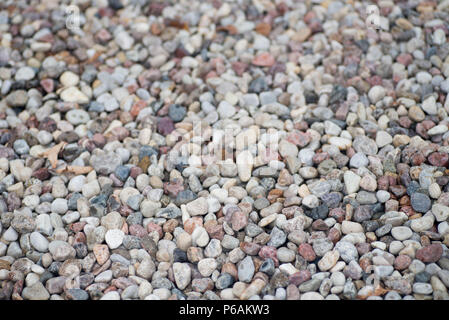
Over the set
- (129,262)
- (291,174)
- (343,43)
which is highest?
(343,43)

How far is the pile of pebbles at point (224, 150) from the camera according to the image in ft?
5.41

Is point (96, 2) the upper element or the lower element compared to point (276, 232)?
upper

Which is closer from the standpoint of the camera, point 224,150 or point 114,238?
point 114,238

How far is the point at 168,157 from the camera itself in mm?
2008

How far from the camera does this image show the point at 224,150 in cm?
203

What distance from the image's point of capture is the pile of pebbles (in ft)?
5.41

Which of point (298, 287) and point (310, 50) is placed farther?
point (310, 50)

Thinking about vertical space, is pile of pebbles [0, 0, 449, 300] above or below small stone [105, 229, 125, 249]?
above

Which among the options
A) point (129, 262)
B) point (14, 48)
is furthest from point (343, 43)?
point (14, 48)

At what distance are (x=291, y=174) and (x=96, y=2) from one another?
5.32 ft

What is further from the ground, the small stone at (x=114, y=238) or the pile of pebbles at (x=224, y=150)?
the pile of pebbles at (x=224, y=150)
